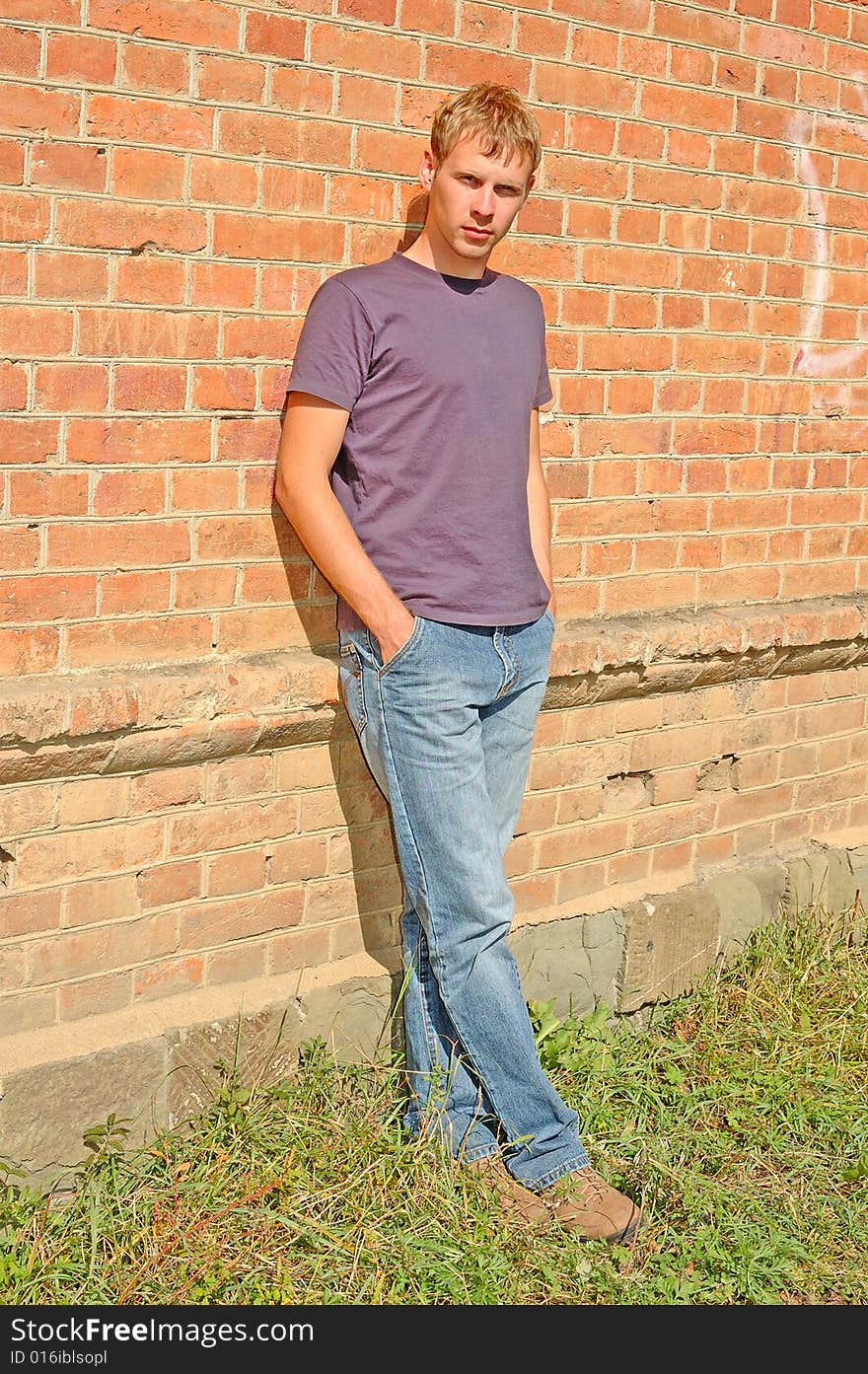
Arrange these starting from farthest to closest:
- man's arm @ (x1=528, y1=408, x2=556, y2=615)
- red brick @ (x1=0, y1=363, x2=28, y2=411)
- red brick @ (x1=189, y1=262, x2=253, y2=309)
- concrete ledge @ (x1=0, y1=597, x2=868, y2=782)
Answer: man's arm @ (x1=528, y1=408, x2=556, y2=615) < red brick @ (x1=189, y1=262, x2=253, y2=309) < concrete ledge @ (x1=0, y1=597, x2=868, y2=782) < red brick @ (x1=0, y1=363, x2=28, y2=411)

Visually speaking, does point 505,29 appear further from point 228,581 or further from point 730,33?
point 228,581

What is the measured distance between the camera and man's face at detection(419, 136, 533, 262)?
Result: 3.04 metres

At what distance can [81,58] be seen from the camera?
2850 mm

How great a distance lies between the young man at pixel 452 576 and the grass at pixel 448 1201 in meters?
0.15

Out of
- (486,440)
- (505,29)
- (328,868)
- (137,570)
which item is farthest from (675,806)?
(505,29)

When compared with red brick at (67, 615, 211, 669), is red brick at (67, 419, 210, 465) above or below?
above

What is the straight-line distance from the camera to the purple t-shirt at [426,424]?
3033mm

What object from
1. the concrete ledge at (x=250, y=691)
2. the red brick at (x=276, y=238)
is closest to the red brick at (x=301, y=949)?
the concrete ledge at (x=250, y=691)

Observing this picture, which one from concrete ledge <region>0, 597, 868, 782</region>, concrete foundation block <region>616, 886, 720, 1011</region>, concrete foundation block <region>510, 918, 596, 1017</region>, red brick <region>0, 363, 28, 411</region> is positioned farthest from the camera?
concrete foundation block <region>616, 886, 720, 1011</region>

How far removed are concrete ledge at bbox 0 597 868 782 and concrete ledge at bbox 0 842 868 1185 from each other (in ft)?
2.00

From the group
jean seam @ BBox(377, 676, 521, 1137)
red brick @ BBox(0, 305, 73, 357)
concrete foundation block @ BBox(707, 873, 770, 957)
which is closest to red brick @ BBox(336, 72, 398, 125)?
red brick @ BBox(0, 305, 73, 357)

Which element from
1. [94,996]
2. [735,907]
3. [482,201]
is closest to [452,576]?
[482,201]

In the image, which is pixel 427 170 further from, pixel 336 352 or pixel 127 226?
pixel 127 226

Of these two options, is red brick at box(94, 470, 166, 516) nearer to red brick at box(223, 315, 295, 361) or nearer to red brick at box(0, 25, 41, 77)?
red brick at box(223, 315, 295, 361)
